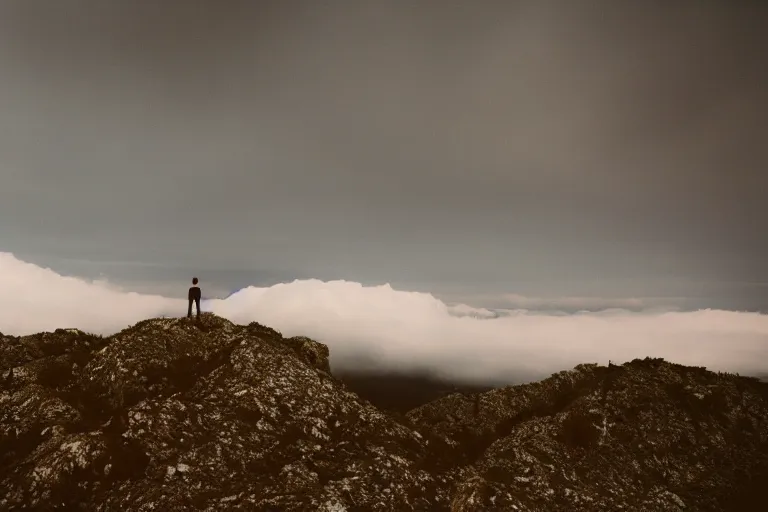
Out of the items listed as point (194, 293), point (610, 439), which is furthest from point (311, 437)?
point (610, 439)

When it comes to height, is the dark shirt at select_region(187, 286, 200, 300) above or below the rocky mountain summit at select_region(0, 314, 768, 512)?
above

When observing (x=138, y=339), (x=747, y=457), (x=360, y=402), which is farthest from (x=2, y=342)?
(x=747, y=457)

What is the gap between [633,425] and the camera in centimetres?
2572

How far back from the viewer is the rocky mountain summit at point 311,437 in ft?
62.0

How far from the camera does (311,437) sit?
23266mm

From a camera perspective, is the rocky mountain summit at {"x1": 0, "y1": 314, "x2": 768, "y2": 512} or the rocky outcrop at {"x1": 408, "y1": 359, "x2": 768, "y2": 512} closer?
the rocky mountain summit at {"x1": 0, "y1": 314, "x2": 768, "y2": 512}

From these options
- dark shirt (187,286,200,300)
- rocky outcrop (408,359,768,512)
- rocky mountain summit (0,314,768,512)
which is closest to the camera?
rocky mountain summit (0,314,768,512)

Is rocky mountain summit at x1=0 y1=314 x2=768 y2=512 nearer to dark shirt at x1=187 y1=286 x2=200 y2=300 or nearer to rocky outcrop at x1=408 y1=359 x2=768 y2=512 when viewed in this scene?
rocky outcrop at x1=408 y1=359 x2=768 y2=512

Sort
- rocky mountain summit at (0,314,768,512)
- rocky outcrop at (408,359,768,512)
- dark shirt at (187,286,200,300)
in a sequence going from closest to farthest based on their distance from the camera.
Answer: rocky mountain summit at (0,314,768,512), rocky outcrop at (408,359,768,512), dark shirt at (187,286,200,300)

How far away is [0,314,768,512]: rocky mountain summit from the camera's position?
62.0ft

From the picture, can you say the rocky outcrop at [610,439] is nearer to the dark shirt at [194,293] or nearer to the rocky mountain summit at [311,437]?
the rocky mountain summit at [311,437]

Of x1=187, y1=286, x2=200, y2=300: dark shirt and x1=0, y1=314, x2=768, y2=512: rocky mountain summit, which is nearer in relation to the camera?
x1=0, y1=314, x2=768, y2=512: rocky mountain summit

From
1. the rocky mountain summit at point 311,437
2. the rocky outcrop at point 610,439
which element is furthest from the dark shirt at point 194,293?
the rocky outcrop at point 610,439

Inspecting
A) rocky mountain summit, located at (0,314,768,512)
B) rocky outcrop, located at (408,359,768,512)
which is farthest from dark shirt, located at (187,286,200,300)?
rocky outcrop, located at (408,359,768,512)
